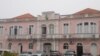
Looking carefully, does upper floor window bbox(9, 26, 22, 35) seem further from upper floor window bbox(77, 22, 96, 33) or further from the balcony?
upper floor window bbox(77, 22, 96, 33)

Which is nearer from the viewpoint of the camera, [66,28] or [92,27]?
[92,27]

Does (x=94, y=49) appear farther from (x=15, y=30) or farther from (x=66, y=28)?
(x=15, y=30)

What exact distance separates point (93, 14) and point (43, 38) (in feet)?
28.4

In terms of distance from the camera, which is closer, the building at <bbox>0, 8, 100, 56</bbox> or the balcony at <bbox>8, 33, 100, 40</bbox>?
the balcony at <bbox>8, 33, 100, 40</bbox>

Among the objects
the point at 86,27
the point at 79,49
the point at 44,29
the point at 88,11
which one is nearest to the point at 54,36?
the point at 44,29

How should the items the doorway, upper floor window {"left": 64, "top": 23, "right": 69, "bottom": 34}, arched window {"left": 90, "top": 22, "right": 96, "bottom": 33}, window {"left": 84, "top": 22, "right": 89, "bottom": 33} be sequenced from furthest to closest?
upper floor window {"left": 64, "top": 23, "right": 69, "bottom": 34}
the doorway
window {"left": 84, "top": 22, "right": 89, "bottom": 33}
arched window {"left": 90, "top": 22, "right": 96, "bottom": 33}

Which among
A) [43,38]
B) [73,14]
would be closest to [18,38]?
[43,38]

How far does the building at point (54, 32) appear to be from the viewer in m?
39.7

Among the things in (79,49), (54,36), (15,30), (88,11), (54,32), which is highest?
(88,11)

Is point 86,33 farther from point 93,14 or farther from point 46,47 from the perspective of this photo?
point 46,47

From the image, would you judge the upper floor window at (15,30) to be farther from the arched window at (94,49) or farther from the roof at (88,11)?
the arched window at (94,49)

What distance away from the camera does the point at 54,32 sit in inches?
1668

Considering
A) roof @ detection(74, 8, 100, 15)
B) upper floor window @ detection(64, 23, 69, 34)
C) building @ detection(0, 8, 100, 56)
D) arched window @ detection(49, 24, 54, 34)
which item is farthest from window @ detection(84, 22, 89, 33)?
arched window @ detection(49, 24, 54, 34)

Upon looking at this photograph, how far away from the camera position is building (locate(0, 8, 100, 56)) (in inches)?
1561
